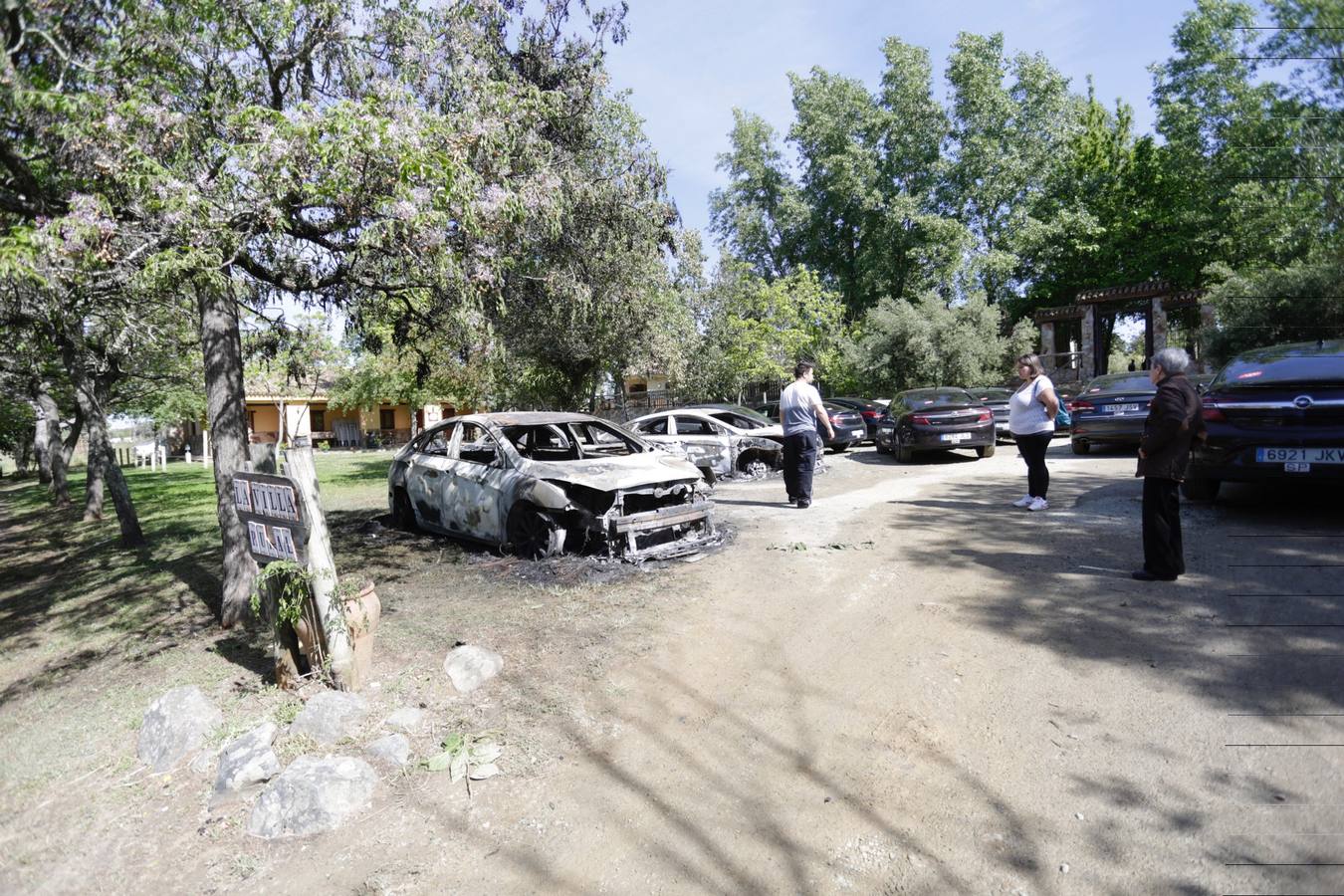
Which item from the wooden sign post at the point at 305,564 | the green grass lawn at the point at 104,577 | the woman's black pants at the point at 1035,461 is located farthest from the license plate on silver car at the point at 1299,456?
the green grass lawn at the point at 104,577

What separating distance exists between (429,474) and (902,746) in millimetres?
6354

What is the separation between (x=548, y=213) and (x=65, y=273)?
4.62 m

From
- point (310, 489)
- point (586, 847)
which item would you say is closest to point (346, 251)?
point (310, 489)

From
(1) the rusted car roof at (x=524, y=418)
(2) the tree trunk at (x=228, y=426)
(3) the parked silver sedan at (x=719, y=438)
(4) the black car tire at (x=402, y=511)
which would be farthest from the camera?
(3) the parked silver sedan at (x=719, y=438)

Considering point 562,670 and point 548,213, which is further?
point 548,213

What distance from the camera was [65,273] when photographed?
4359 mm

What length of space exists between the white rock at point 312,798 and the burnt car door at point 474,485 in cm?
383

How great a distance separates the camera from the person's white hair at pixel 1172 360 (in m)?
4.84

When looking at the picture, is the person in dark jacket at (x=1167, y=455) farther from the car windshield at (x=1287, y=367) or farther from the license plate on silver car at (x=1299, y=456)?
the car windshield at (x=1287, y=367)

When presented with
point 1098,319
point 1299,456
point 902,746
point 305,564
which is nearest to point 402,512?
point 305,564

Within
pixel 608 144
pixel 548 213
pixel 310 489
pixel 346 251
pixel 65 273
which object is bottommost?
pixel 310 489

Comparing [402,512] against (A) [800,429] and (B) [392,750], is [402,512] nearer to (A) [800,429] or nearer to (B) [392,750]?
(A) [800,429]

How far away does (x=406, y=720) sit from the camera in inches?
162

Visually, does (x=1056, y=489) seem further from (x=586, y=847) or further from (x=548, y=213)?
(x=586, y=847)
